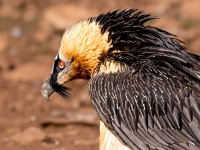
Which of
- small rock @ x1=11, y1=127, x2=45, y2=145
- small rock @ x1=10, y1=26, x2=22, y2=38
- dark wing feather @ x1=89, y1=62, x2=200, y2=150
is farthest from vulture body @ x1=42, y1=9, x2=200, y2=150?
small rock @ x1=10, y1=26, x2=22, y2=38

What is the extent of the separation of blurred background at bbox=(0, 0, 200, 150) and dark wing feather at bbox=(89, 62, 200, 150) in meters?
2.07

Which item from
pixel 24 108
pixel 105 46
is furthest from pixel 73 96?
pixel 105 46

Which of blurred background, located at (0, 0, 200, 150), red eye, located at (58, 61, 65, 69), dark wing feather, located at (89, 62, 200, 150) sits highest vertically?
blurred background, located at (0, 0, 200, 150)

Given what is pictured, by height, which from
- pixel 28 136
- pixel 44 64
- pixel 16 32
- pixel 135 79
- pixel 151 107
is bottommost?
pixel 151 107

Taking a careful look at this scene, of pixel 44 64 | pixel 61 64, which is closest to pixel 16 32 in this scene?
pixel 44 64

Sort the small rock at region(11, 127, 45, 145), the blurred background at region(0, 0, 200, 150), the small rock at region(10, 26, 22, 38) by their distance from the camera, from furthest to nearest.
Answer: the small rock at region(10, 26, 22, 38), the blurred background at region(0, 0, 200, 150), the small rock at region(11, 127, 45, 145)

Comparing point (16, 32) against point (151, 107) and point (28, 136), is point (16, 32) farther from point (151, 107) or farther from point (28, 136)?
point (151, 107)

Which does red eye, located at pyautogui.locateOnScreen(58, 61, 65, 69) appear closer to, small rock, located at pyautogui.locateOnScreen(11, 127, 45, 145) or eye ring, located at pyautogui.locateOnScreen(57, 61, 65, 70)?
eye ring, located at pyautogui.locateOnScreen(57, 61, 65, 70)

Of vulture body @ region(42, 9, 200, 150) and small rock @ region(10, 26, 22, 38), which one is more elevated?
small rock @ region(10, 26, 22, 38)

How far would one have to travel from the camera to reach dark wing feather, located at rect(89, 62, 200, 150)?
6770 millimetres

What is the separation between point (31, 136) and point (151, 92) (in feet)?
9.46

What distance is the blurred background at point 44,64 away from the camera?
9.55 metres

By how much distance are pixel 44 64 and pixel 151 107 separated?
5997mm

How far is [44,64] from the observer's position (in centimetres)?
1271
